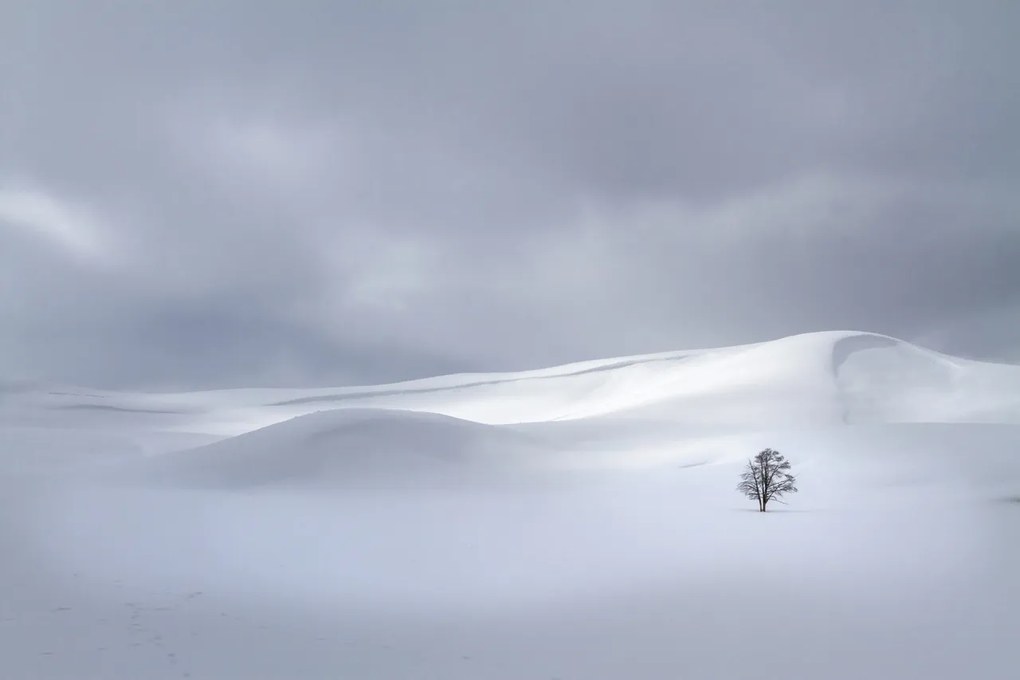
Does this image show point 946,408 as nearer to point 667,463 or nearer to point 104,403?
point 667,463

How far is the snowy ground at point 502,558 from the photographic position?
930 cm

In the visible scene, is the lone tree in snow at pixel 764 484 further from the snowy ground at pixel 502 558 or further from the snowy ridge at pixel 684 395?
the snowy ridge at pixel 684 395

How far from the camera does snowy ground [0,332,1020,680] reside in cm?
930

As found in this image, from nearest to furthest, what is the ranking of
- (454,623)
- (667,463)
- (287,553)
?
1. (454,623)
2. (287,553)
3. (667,463)

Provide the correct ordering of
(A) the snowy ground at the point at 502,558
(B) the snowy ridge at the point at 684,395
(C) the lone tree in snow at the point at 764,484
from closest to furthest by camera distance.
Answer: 1. (A) the snowy ground at the point at 502,558
2. (C) the lone tree in snow at the point at 764,484
3. (B) the snowy ridge at the point at 684,395

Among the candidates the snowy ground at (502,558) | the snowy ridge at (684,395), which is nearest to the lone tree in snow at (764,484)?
the snowy ground at (502,558)

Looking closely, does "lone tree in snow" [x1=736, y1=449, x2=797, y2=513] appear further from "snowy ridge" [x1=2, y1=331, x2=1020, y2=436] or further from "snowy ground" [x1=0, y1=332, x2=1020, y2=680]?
"snowy ridge" [x1=2, y1=331, x2=1020, y2=436]

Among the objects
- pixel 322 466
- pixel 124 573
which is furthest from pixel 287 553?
pixel 322 466

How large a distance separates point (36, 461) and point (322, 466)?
18275mm

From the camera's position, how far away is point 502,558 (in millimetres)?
14938

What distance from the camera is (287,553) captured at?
1505cm

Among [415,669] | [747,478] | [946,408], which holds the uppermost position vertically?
[946,408]

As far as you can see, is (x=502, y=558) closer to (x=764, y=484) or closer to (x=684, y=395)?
(x=764, y=484)

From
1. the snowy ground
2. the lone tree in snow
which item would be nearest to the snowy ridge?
the snowy ground
